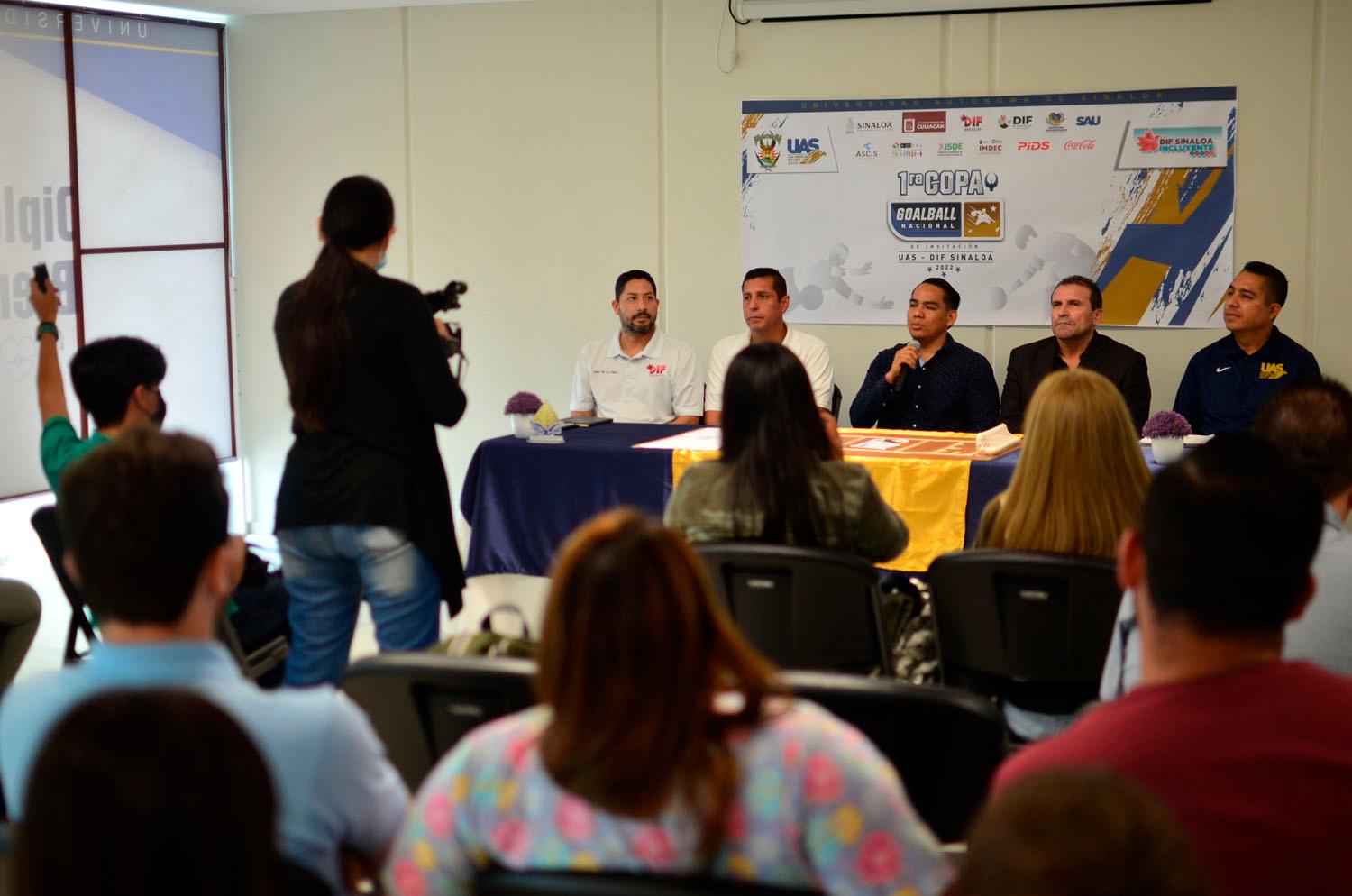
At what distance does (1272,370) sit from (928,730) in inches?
170

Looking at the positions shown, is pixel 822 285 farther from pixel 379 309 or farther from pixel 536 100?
pixel 379 309

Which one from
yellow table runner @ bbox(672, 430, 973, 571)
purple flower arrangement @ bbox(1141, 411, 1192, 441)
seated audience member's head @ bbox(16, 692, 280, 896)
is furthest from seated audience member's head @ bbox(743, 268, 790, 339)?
seated audience member's head @ bbox(16, 692, 280, 896)

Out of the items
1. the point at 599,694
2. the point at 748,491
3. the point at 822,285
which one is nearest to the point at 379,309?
the point at 748,491

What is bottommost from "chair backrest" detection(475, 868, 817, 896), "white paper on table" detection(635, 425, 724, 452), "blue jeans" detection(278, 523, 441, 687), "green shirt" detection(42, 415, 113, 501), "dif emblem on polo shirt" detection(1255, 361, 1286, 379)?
"blue jeans" detection(278, 523, 441, 687)

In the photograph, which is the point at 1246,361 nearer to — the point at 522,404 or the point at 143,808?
the point at 522,404

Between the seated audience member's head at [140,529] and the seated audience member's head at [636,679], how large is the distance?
1.58 ft

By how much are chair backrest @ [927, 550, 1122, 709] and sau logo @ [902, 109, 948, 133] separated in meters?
4.04

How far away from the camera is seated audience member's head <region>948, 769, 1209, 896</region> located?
2.81 ft

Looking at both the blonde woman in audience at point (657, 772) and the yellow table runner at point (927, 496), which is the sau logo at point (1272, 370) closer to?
the yellow table runner at point (927, 496)

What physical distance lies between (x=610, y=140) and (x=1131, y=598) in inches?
203

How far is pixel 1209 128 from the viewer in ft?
19.8

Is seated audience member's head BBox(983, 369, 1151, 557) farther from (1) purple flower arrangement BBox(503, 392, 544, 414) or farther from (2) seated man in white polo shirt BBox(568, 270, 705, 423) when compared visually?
(2) seated man in white polo shirt BBox(568, 270, 705, 423)

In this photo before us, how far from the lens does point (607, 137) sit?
6.90m

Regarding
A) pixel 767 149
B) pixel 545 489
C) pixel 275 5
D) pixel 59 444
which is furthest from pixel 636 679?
pixel 275 5
